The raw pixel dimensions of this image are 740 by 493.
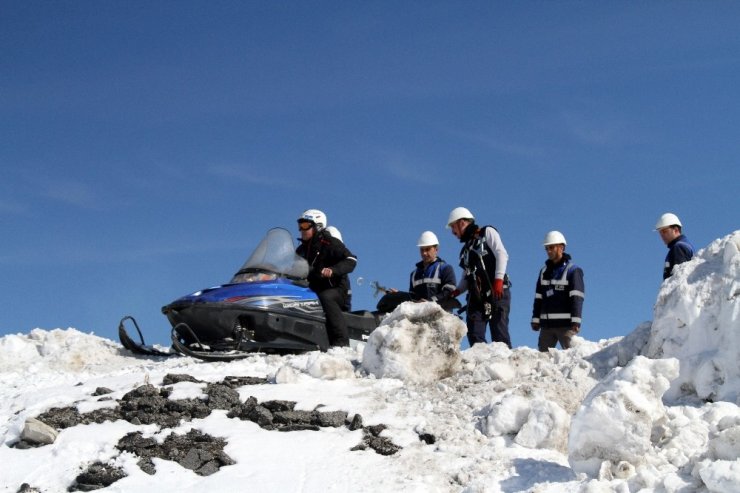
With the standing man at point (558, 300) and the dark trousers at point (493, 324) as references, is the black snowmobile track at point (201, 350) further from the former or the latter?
the standing man at point (558, 300)

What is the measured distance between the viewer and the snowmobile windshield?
40.2 feet

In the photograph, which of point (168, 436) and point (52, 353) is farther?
point (52, 353)

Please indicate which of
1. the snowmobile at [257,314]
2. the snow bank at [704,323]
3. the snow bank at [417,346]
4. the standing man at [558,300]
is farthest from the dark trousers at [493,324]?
the snow bank at [704,323]

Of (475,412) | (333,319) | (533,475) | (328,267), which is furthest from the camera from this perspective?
(328,267)

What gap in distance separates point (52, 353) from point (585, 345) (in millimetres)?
7130

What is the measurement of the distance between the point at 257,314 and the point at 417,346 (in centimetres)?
305

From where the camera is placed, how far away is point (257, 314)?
456 inches

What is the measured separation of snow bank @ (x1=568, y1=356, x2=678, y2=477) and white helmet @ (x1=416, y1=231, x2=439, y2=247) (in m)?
7.07

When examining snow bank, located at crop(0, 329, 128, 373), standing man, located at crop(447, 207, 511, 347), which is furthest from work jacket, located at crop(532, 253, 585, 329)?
snow bank, located at crop(0, 329, 128, 373)

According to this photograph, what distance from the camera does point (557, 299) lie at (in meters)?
11.6

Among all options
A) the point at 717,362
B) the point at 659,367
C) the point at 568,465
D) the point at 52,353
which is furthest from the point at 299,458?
the point at 52,353

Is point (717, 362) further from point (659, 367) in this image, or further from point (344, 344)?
point (344, 344)

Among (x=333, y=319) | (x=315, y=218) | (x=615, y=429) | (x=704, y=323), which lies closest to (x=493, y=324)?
(x=333, y=319)

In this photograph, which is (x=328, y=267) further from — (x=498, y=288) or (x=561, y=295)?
(x=561, y=295)
